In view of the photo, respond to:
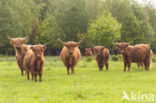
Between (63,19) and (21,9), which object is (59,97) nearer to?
(63,19)

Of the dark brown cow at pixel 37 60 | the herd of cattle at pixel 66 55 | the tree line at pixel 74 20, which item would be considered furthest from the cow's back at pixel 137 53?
the tree line at pixel 74 20

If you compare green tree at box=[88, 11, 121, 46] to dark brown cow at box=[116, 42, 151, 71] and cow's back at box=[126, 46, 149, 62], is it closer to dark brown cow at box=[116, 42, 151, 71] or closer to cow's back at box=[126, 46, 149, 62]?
dark brown cow at box=[116, 42, 151, 71]

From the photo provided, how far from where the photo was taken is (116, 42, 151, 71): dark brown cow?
16266 millimetres

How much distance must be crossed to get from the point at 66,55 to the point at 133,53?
4506mm

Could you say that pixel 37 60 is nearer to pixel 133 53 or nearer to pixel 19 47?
pixel 19 47

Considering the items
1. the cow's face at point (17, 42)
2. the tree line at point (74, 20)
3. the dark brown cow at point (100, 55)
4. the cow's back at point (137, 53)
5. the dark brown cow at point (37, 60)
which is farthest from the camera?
the tree line at point (74, 20)

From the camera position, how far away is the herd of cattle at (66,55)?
1168cm

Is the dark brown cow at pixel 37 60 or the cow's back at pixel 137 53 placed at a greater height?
the dark brown cow at pixel 37 60

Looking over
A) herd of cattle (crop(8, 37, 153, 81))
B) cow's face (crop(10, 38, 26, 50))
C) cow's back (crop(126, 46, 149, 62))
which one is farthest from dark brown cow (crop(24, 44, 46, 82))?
cow's back (crop(126, 46, 149, 62))

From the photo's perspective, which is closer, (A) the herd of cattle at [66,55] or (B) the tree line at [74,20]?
(A) the herd of cattle at [66,55]

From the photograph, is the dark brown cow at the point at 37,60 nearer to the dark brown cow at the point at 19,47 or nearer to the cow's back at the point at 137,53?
the dark brown cow at the point at 19,47

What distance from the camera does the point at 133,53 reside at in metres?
16.8

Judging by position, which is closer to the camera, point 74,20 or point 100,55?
point 100,55

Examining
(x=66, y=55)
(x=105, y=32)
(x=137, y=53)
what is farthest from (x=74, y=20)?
(x=66, y=55)
